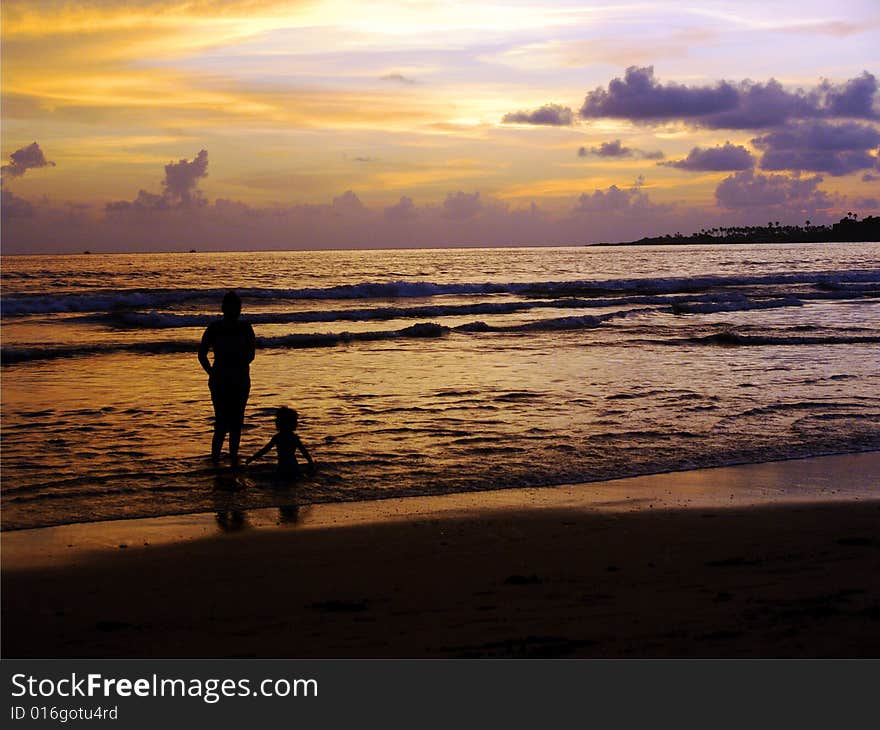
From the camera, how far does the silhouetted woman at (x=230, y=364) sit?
30.5 feet

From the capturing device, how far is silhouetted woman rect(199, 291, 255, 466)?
9305 mm

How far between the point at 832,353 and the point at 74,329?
22.0 m

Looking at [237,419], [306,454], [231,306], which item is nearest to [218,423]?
[237,419]

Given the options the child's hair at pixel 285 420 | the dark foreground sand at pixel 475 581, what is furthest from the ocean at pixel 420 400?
the dark foreground sand at pixel 475 581

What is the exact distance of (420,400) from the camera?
14.1 m

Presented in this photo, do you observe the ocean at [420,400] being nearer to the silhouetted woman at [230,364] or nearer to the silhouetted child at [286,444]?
the silhouetted child at [286,444]

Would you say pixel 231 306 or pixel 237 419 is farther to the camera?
pixel 237 419

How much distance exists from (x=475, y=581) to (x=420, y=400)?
8.19 metres

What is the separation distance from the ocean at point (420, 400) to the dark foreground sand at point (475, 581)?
3.64ft

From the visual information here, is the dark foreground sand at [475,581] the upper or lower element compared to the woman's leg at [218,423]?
lower

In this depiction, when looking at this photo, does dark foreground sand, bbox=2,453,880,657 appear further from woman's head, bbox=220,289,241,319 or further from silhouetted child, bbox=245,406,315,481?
woman's head, bbox=220,289,241,319

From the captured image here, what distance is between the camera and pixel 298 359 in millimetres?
20516

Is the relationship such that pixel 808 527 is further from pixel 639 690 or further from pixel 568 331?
pixel 568 331

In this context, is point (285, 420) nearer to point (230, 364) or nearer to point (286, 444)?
point (286, 444)
